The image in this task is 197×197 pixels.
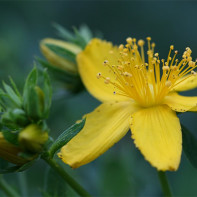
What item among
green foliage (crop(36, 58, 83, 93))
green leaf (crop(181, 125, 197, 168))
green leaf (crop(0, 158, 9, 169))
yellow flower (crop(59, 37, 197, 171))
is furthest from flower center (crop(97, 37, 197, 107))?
green leaf (crop(0, 158, 9, 169))

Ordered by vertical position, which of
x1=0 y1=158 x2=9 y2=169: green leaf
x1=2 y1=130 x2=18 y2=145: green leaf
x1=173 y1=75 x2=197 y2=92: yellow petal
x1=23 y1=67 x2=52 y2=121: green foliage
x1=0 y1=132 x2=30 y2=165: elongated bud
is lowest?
x1=173 y1=75 x2=197 y2=92: yellow petal

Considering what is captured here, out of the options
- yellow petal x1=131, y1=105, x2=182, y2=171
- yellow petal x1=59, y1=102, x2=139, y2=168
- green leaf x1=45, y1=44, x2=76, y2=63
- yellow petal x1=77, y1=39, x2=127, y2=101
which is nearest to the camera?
yellow petal x1=131, y1=105, x2=182, y2=171

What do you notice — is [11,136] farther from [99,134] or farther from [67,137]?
[99,134]

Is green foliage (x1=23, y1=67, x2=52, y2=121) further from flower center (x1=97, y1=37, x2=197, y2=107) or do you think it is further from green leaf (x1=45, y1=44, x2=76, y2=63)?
green leaf (x1=45, y1=44, x2=76, y2=63)

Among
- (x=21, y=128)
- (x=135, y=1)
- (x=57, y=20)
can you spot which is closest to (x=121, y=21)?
(x=135, y=1)

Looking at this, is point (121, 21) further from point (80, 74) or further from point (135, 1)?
point (80, 74)

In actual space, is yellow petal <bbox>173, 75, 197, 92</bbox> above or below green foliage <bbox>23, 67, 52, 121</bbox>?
below
